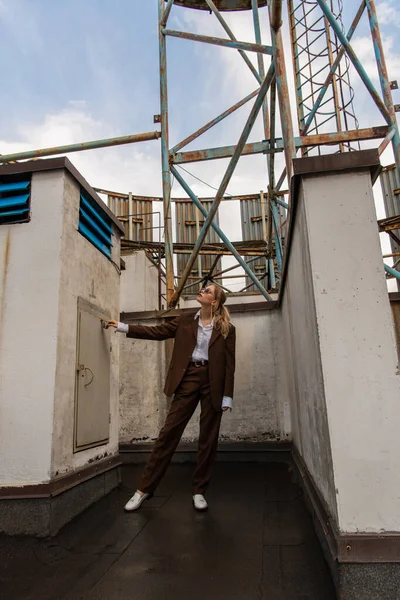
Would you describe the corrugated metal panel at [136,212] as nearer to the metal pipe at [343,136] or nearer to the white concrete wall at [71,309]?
the metal pipe at [343,136]

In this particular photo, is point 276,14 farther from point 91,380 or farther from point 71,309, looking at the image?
point 91,380

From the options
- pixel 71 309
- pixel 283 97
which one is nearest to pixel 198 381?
pixel 71 309

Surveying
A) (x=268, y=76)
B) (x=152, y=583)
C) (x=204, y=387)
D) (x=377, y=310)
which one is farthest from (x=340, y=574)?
(x=268, y=76)

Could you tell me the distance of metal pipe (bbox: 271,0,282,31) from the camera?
330 cm

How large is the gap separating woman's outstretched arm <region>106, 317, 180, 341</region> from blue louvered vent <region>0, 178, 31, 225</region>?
3.26ft

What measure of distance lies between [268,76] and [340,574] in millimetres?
3956

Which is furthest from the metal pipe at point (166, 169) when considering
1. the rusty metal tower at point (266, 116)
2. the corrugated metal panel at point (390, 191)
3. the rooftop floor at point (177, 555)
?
the corrugated metal panel at point (390, 191)

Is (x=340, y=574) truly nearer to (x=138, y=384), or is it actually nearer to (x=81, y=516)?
(x=81, y=516)

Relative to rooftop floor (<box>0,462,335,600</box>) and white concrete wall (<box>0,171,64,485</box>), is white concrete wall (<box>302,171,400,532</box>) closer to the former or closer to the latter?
rooftop floor (<box>0,462,335,600</box>)

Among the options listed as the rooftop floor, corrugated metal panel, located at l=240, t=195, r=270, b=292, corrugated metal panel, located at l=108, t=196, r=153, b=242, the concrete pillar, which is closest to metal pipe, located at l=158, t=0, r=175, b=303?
the rooftop floor

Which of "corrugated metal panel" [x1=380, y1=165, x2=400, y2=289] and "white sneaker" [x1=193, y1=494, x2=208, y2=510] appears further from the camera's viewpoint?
"corrugated metal panel" [x1=380, y1=165, x2=400, y2=289]

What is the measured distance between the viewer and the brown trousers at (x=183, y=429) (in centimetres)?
295

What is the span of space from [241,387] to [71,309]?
233 cm

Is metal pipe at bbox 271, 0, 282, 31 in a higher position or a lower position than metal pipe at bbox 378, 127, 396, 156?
higher
